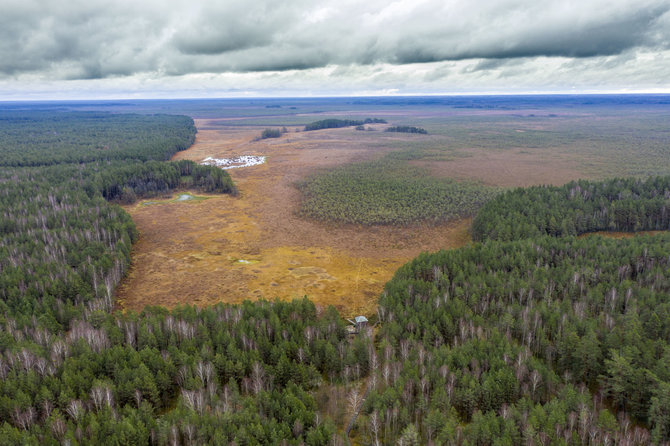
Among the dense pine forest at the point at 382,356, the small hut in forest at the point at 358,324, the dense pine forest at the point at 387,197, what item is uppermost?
the dense pine forest at the point at 387,197

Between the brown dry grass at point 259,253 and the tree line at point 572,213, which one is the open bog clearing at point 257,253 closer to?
the brown dry grass at point 259,253

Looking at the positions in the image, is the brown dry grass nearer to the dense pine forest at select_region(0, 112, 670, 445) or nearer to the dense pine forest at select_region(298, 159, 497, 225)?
the dense pine forest at select_region(298, 159, 497, 225)

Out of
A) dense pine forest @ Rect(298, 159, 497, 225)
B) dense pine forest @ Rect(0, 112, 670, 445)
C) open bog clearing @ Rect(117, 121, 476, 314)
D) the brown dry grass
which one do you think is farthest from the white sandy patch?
dense pine forest @ Rect(0, 112, 670, 445)

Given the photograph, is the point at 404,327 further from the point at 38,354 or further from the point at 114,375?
the point at 38,354

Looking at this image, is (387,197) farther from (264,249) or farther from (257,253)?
(257,253)

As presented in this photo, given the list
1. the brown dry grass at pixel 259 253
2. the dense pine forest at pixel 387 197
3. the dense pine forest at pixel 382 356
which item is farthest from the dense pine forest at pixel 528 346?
the dense pine forest at pixel 387 197

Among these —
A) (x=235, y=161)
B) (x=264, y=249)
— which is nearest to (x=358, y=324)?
(x=264, y=249)

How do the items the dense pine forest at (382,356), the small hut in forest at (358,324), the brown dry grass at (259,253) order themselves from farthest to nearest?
the brown dry grass at (259,253) → the small hut in forest at (358,324) → the dense pine forest at (382,356)
